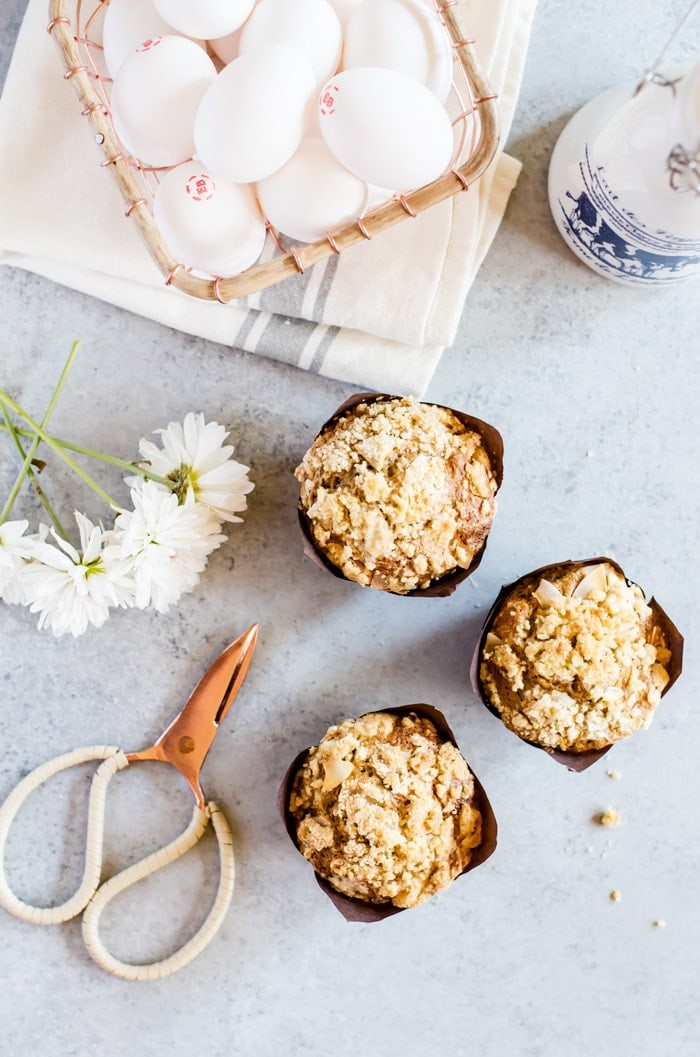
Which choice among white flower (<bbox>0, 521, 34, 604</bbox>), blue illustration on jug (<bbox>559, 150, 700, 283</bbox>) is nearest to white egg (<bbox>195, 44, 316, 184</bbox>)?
blue illustration on jug (<bbox>559, 150, 700, 283</bbox>)

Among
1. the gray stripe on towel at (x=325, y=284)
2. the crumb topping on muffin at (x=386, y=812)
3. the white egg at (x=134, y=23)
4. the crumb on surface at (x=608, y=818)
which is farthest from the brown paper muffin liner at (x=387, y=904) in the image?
the white egg at (x=134, y=23)

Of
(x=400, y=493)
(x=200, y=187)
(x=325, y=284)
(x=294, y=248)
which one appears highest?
(x=200, y=187)

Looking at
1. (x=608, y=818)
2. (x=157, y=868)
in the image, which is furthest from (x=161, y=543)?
(x=608, y=818)

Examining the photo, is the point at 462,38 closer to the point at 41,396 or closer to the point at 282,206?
the point at 282,206

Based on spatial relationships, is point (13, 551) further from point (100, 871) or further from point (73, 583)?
point (100, 871)

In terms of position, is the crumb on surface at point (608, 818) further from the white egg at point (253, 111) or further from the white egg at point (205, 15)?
the white egg at point (205, 15)

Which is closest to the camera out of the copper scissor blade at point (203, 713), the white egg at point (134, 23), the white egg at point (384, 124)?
the white egg at point (384, 124)

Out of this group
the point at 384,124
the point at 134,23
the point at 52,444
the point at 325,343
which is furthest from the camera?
the point at 325,343

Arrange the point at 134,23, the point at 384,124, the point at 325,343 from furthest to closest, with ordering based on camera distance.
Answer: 1. the point at 325,343
2. the point at 134,23
3. the point at 384,124
